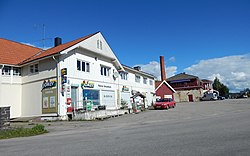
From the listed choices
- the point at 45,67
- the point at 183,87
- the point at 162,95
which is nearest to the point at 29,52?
the point at 45,67

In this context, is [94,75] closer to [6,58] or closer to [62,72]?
[62,72]

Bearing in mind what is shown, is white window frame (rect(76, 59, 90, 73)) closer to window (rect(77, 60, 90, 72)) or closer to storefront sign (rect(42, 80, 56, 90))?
window (rect(77, 60, 90, 72))

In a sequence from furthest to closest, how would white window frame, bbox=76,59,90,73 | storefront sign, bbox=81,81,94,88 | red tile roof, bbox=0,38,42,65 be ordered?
white window frame, bbox=76,59,90,73
storefront sign, bbox=81,81,94,88
red tile roof, bbox=0,38,42,65

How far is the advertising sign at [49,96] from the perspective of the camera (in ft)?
68.2

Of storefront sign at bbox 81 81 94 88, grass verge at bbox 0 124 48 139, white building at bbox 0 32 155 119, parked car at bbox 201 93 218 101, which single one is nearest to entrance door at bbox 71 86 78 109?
white building at bbox 0 32 155 119

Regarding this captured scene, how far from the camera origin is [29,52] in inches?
1069

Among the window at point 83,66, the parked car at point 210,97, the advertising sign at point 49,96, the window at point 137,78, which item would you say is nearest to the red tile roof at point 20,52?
the window at point 83,66

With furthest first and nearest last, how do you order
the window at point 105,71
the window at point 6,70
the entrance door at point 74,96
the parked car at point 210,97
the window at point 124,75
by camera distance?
the parked car at point 210,97, the window at point 124,75, the window at point 105,71, the window at point 6,70, the entrance door at point 74,96

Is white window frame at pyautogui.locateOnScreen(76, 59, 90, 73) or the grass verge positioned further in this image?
white window frame at pyautogui.locateOnScreen(76, 59, 90, 73)

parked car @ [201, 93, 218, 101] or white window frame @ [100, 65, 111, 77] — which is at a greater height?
white window frame @ [100, 65, 111, 77]

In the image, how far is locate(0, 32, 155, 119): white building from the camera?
68.8 ft

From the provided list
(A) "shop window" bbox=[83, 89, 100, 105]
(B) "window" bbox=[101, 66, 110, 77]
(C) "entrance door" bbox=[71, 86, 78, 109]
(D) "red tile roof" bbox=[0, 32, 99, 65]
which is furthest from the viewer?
(B) "window" bbox=[101, 66, 110, 77]

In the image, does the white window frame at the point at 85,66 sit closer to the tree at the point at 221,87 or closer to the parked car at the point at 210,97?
the parked car at the point at 210,97

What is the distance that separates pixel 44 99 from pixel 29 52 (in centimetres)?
846
